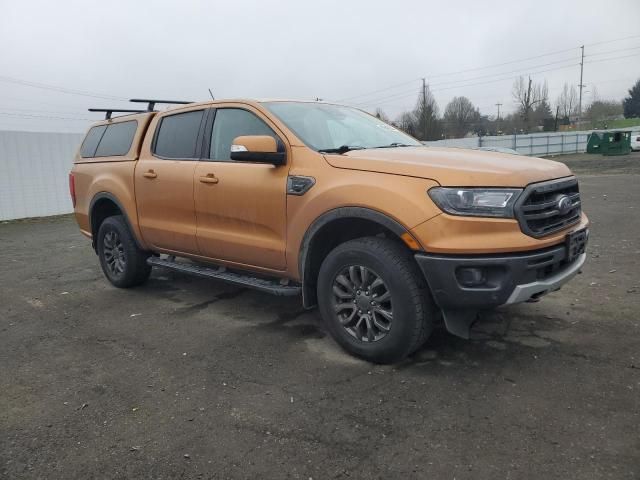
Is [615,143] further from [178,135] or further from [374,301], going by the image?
[374,301]

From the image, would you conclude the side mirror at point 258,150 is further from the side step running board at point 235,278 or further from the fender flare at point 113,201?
the fender flare at point 113,201

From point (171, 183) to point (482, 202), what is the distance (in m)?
2.99

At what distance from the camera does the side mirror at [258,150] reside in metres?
3.79

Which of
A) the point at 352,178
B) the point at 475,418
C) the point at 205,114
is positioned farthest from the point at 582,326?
the point at 205,114

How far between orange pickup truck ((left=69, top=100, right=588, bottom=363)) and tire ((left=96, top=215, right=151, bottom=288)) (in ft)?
1.15

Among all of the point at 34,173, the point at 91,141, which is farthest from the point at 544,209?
the point at 34,173

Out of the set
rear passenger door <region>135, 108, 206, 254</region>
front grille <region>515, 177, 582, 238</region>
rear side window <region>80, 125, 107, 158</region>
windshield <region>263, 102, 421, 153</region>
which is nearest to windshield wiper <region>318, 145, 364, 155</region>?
windshield <region>263, 102, 421, 153</region>

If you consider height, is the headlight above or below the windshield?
below

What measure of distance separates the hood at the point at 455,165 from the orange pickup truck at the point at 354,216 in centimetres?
1

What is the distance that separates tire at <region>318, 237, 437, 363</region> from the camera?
334 centimetres

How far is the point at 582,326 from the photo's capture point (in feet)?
13.7

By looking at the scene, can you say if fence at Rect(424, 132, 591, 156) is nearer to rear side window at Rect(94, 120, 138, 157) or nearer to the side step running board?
rear side window at Rect(94, 120, 138, 157)

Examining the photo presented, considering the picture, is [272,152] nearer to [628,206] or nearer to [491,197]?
[491,197]

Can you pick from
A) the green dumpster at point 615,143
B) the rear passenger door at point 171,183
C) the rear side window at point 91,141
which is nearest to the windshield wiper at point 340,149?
the rear passenger door at point 171,183
